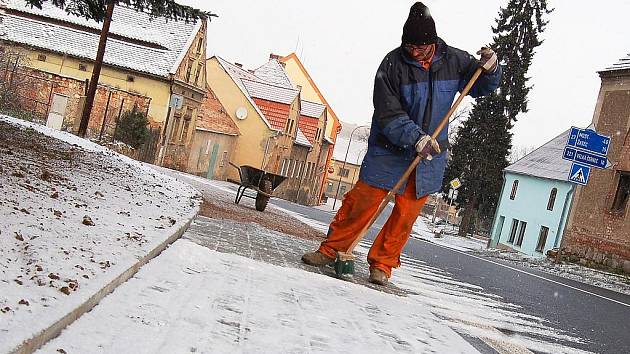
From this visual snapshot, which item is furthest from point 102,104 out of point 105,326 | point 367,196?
point 105,326

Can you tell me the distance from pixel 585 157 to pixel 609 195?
7.95m

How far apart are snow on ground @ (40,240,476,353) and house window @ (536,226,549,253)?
3826 centimetres

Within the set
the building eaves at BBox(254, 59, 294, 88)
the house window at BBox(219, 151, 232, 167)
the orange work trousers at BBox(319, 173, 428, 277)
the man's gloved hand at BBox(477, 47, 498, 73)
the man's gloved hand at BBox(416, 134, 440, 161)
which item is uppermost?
the building eaves at BBox(254, 59, 294, 88)

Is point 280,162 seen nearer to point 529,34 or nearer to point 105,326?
point 529,34

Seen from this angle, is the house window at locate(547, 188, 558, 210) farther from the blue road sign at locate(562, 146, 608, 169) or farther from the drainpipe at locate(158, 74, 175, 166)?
the blue road sign at locate(562, 146, 608, 169)

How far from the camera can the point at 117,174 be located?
11461 mm

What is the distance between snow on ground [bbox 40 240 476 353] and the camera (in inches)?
140

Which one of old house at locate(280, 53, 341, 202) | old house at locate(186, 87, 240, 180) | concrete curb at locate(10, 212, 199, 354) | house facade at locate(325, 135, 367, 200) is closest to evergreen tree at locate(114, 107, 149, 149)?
old house at locate(186, 87, 240, 180)

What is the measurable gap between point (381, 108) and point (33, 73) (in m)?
34.3

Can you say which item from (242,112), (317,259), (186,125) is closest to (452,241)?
(186,125)

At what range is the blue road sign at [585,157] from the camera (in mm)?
20500

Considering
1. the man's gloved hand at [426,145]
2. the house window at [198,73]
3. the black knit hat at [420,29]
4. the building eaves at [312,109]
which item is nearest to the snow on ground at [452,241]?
the house window at [198,73]

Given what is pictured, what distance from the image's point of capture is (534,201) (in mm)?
45469

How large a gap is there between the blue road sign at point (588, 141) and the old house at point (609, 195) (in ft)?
22.5
